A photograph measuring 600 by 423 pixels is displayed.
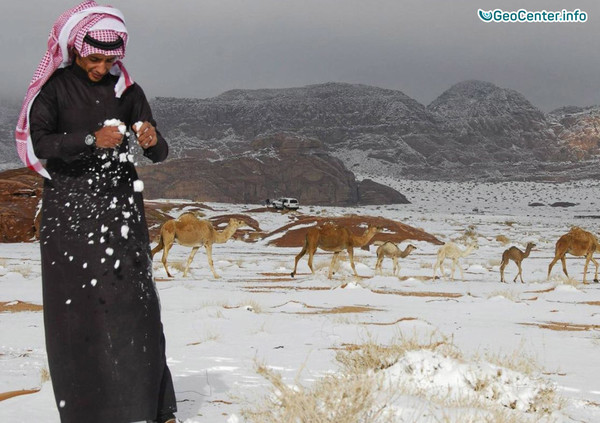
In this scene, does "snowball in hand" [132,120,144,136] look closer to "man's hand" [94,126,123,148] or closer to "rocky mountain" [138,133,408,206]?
"man's hand" [94,126,123,148]

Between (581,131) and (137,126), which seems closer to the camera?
(137,126)

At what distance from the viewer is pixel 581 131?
6073 inches

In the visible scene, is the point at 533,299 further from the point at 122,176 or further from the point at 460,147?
the point at 460,147

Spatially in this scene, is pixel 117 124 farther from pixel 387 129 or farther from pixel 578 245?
pixel 387 129

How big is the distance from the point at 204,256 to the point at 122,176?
18.4 m

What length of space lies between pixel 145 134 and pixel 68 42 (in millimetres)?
542

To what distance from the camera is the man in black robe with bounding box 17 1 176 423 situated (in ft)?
9.11

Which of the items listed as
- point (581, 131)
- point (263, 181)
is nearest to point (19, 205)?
point (263, 181)

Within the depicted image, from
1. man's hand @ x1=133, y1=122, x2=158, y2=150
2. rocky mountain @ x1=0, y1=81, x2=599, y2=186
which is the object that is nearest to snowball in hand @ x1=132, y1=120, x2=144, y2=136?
man's hand @ x1=133, y1=122, x2=158, y2=150

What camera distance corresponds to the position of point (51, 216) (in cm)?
286

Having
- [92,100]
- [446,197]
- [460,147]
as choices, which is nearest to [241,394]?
[92,100]

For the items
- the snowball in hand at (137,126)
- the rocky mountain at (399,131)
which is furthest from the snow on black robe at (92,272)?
the rocky mountain at (399,131)

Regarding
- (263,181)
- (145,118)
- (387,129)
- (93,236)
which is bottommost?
(263,181)

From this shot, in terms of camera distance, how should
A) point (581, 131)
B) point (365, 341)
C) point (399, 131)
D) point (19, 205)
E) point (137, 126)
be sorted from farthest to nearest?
point (399, 131) → point (581, 131) → point (19, 205) → point (365, 341) → point (137, 126)
